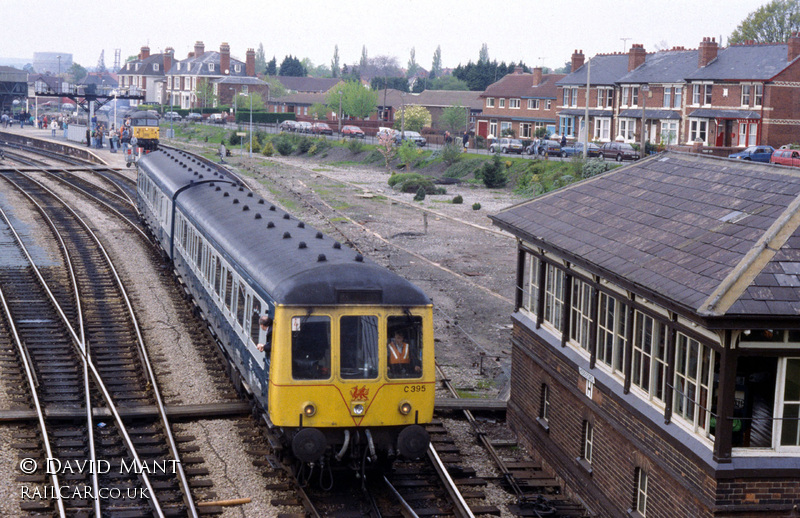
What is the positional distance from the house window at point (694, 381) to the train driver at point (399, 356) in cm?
316

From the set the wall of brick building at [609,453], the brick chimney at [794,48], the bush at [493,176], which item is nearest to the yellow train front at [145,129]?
the bush at [493,176]

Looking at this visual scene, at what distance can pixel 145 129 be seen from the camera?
2402 inches

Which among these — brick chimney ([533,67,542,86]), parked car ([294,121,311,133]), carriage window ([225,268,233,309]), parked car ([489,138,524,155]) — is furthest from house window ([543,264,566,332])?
parked car ([294,121,311,133])

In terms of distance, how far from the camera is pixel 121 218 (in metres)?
33.5

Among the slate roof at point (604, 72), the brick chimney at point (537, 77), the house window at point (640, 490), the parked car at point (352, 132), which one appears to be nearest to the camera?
the house window at point (640, 490)

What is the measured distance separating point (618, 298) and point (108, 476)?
6778mm

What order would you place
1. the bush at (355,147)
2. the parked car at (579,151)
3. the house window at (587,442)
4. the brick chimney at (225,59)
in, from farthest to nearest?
the brick chimney at (225,59)
the bush at (355,147)
the parked car at (579,151)
the house window at (587,442)

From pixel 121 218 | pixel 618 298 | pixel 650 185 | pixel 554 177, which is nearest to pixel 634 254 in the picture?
pixel 618 298

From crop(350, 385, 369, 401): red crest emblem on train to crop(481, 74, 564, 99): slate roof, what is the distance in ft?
227

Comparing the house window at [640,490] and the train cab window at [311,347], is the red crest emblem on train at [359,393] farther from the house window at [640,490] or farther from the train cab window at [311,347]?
the house window at [640,490]

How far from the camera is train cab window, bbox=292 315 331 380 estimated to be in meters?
10.8

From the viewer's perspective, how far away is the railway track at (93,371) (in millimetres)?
11492

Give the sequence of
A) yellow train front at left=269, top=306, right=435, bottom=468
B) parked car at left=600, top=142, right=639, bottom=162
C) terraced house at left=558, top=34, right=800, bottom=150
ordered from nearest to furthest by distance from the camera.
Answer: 1. yellow train front at left=269, top=306, right=435, bottom=468
2. terraced house at left=558, top=34, right=800, bottom=150
3. parked car at left=600, top=142, right=639, bottom=162

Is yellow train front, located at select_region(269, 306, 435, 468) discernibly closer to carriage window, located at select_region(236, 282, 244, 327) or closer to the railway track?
the railway track
